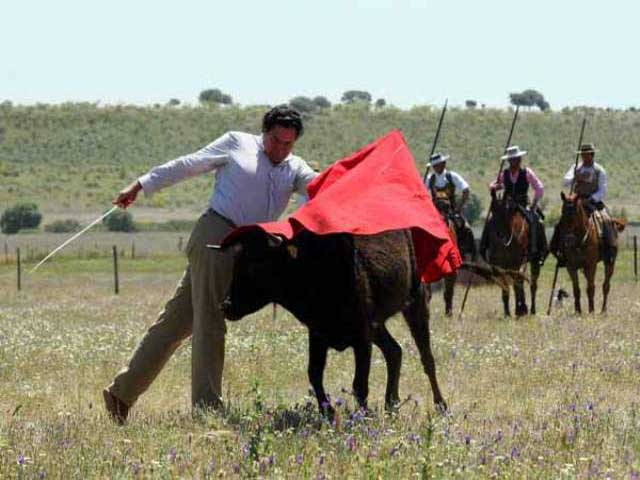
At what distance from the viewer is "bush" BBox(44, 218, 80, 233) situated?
192ft

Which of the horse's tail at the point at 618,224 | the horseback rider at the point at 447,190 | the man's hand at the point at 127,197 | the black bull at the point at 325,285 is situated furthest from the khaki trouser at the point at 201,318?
the horse's tail at the point at 618,224

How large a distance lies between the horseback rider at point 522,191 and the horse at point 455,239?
332mm

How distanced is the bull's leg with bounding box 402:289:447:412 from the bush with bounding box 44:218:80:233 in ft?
157

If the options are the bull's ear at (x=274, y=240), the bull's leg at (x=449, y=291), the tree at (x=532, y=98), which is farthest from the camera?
the tree at (x=532, y=98)

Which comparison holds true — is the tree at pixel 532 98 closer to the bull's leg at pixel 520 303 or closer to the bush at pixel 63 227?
the bush at pixel 63 227

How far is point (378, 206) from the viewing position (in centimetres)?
970

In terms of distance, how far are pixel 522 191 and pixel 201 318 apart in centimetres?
1291

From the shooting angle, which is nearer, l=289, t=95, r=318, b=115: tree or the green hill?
the green hill

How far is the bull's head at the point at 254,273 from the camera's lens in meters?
9.18

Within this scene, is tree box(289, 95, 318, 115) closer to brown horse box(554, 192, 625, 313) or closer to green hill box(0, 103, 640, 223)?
green hill box(0, 103, 640, 223)

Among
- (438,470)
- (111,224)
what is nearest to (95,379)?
(438,470)

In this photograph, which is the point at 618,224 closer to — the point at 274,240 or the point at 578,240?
the point at 578,240

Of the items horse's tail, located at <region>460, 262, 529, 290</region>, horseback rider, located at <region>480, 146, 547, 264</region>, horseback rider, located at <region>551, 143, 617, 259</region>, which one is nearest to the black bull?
horse's tail, located at <region>460, 262, 529, 290</region>

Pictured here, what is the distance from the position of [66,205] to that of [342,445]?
65473mm
